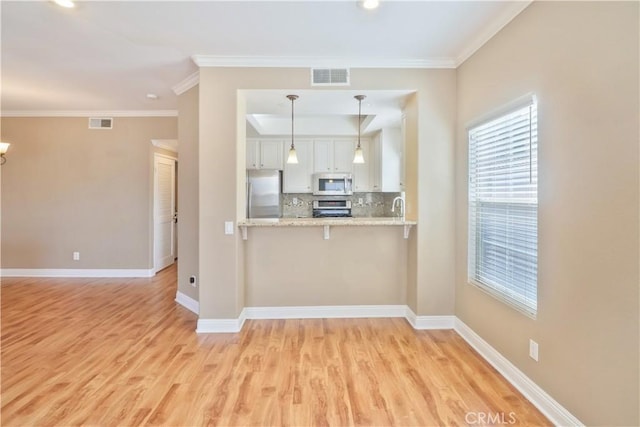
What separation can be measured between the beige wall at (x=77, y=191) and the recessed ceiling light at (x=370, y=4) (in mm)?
4064

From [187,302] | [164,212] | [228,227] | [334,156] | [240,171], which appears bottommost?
[187,302]

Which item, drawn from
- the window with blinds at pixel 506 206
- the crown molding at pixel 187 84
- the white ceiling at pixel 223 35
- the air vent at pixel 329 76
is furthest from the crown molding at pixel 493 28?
the crown molding at pixel 187 84

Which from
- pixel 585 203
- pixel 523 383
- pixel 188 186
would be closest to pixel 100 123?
pixel 188 186

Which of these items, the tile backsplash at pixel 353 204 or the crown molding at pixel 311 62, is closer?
the crown molding at pixel 311 62

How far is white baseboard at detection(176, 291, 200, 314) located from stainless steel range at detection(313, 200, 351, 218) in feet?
9.26

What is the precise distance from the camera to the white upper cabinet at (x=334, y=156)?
6043mm

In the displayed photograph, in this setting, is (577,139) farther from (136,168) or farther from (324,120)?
(136,168)

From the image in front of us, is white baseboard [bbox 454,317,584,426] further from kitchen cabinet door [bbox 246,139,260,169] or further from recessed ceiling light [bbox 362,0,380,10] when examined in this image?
kitchen cabinet door [bbox 246,139,260,169]

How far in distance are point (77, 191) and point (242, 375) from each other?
4762mm

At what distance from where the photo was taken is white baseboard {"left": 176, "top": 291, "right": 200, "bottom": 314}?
382cm

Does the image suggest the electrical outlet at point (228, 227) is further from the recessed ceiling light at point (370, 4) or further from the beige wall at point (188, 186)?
the recessed ceiling light at point (370, 4)

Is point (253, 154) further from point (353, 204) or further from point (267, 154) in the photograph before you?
point (353, 204)

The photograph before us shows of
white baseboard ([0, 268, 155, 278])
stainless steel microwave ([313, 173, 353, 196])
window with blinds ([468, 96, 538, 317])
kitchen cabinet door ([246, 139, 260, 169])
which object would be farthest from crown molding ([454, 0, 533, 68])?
white baseboard ([0, 268, 155, 278])

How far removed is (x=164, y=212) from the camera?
5809mm
